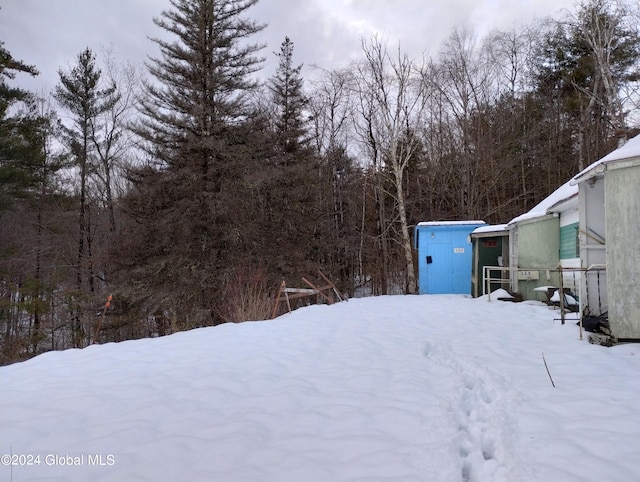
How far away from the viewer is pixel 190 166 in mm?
13375

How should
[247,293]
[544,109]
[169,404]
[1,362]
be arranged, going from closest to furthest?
[169,404] → [247,293] → [1,362] → [544,109]

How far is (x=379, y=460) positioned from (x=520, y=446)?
928 millimetres

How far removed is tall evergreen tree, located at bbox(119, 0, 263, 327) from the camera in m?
12.7

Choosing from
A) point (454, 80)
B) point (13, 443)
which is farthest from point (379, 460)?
point (454, 80)

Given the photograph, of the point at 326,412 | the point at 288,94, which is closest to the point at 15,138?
the point at 288,94

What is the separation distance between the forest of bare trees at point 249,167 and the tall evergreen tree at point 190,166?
58 mm

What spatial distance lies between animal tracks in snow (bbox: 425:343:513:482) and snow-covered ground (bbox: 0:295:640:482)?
1 centimetres

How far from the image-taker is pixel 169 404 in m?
3.12

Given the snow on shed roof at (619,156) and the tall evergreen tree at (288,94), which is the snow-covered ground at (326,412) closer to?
the snow on shed roof at (619,156)

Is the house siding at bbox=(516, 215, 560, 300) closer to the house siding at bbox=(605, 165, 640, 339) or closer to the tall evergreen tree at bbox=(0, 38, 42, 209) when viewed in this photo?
the house siding at bbox=(605, 165, 640, 339)

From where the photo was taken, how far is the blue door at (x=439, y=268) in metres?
13.6

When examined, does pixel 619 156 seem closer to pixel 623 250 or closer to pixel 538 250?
pixel 623 250

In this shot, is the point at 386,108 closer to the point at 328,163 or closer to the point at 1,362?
the point at 328,163

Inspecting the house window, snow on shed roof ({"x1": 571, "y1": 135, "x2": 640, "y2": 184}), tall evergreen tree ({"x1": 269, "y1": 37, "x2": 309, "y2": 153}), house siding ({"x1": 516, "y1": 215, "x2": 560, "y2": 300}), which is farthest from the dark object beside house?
tall evergreen tree ({"x1": 269, "y1": 37, "x2": 309, "y2": 153})
